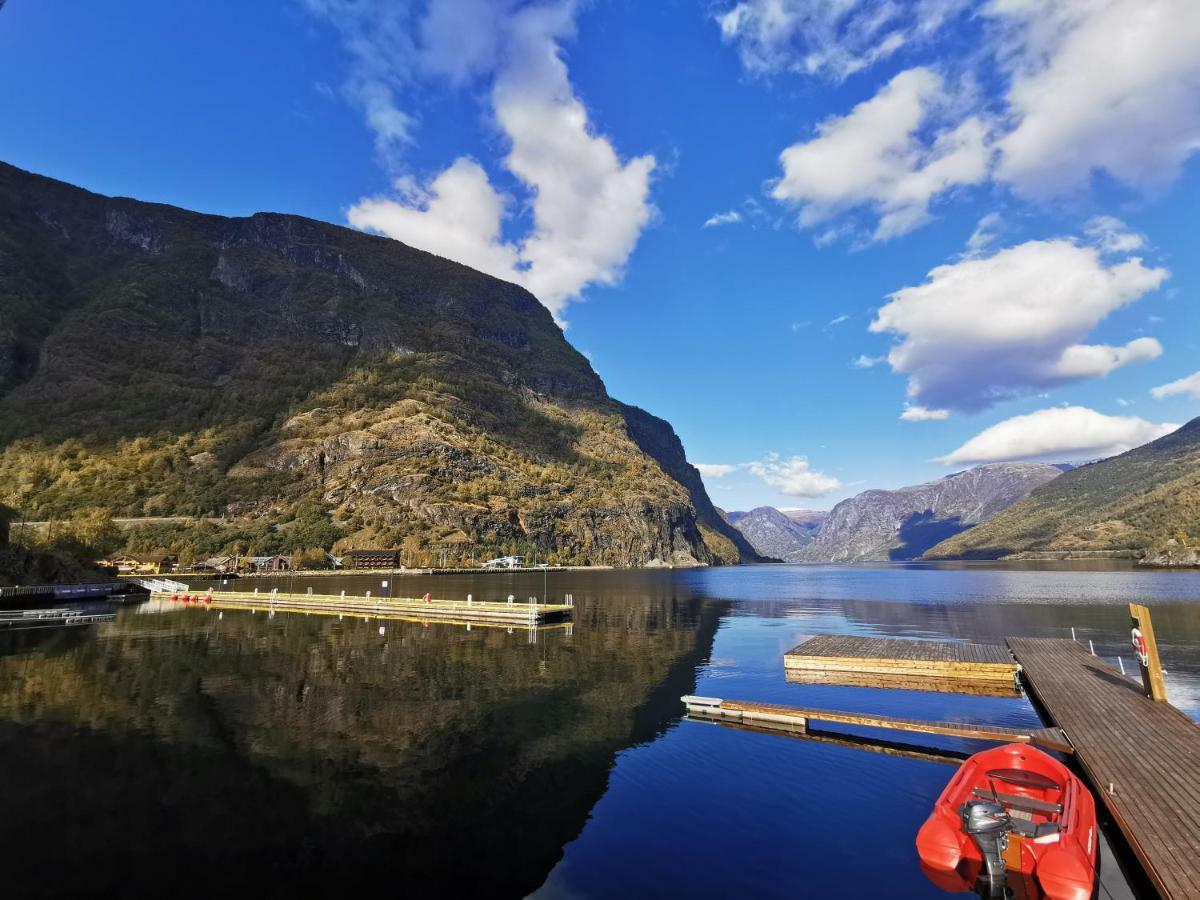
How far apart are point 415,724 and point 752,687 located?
19904mm

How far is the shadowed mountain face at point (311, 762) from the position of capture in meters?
14.2

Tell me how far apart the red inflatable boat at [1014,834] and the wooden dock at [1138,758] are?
1219 mm

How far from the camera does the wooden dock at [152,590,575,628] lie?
2527 inches

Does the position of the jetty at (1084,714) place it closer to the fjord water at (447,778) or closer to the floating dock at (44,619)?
the fjord water at (447,778)

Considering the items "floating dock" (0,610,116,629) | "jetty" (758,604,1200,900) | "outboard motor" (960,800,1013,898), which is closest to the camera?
"outboard motor" (960,800,1013,898)

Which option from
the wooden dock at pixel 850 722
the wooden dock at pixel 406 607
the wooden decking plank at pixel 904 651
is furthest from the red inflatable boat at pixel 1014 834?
the wooden dock at pixel 406 607

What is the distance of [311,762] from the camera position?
21031 mm

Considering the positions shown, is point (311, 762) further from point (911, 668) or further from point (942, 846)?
point (911, 668)

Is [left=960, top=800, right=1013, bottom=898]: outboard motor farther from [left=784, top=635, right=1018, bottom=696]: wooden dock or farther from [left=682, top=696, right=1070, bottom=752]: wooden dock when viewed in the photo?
[left=784, top=635, right=1018, bottom=696]: wooden dock

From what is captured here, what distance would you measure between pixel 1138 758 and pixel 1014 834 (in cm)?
962

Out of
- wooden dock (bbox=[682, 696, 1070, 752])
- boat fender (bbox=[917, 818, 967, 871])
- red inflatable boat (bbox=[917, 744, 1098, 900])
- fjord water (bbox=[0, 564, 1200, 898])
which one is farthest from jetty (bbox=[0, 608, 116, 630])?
red inflatable boat (bbox=[917, 744, 1098, 900])

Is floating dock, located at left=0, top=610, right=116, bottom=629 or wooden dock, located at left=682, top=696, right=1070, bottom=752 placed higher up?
floating dock, located at left=0, top=610, right=116, bottom=629

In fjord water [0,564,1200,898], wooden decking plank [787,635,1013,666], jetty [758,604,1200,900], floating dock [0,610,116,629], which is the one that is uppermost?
floating dock [0,610,116,629]

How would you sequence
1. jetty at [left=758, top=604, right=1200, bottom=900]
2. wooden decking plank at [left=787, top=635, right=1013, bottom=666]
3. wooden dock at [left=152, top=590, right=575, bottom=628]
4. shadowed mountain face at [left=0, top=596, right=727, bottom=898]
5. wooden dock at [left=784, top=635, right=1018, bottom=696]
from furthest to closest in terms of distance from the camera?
wooden dock at [left=152, top=590, right=575, bottom=628], wooden decking plank at [left=787, top=635, right=1013, bottom=666], wooden dock at [left=784, top=635, right=1018, bottom=696], shadowed mountain face at [left=0, top=596, right=727, bottom=898], jetty at [left=758, top=604, right=1200, bottom=900]
